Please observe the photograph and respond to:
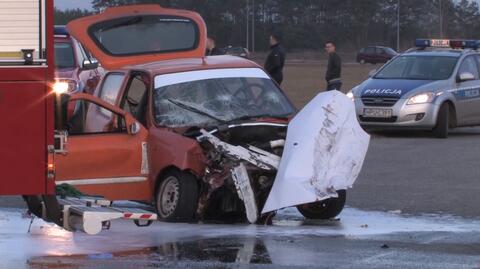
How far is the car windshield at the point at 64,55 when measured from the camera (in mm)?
18728

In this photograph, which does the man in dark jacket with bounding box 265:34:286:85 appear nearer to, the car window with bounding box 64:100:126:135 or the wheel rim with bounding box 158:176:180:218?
the car window with bounding box 64:100:126:135

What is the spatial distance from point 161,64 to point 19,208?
230cm

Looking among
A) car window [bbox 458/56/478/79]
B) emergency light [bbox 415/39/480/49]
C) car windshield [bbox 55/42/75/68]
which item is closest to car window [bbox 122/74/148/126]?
car windshield [bbox 55/42/75/68]

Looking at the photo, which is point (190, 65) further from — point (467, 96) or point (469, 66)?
point (469, 66)

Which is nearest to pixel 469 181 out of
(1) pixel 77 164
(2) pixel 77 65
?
(1) pixel 77 164

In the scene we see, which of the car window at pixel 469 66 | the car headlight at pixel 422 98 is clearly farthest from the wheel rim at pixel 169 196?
the car window at pixel 469 66

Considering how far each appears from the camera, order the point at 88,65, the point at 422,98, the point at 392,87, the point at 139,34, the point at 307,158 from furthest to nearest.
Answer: the point at 392,87, the point at 422,98, the point at 88,65, the point at 139,34, the point at 307,158

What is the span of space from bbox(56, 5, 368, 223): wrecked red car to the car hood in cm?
741

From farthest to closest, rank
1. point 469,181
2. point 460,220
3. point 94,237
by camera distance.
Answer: point 469,181 → point 460,220 → point 94,237

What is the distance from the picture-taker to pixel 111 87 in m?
12.5

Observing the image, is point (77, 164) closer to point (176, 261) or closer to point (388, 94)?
point (176, 261)

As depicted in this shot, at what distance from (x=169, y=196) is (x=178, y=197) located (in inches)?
8.1

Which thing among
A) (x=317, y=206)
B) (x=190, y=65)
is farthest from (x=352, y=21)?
(x=317, y=206)

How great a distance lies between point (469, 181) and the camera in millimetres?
13625
